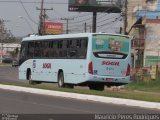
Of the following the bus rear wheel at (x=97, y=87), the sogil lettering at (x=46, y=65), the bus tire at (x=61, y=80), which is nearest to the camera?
the bus rear wheel at (x=97, y=87)

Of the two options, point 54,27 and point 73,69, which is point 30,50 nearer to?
point 73,69

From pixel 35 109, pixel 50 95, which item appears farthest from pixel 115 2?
pixel 35 109

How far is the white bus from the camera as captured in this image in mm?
31281

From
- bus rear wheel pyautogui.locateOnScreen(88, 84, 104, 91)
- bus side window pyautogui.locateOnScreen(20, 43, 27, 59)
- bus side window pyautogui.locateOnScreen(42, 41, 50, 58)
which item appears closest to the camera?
bus rear wheel pyautogui.locateOnScreen(88, 84, 104, 91)

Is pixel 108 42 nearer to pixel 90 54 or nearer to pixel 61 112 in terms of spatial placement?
pixel 90 54

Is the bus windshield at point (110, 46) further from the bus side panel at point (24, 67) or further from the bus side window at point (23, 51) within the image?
the bus side window at point (23, 51)

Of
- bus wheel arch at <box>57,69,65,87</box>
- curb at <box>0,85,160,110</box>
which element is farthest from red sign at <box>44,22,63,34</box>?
curb at <box>0,85,160,110</box>

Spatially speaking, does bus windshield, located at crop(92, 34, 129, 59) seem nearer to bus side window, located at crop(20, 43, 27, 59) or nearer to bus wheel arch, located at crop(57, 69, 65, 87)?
bus wheel arch, located at crop(57, 69, 65, 87)

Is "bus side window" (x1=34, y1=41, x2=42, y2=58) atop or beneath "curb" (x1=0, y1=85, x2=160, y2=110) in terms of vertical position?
atop

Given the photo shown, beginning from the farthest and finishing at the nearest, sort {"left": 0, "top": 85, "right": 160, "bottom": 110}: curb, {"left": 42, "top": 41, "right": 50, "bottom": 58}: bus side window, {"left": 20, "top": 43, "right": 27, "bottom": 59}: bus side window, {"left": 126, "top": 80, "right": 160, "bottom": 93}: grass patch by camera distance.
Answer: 1. {"left": 126, "top": 80, "right": 160, "bottom": 93}: grass patch
2. {"left": 20, "top": 43, "right": 27, "bottom": 59}: bus side window
3. {"left": 42, "top": 41, "right": 50, "bottom": 58}: bus side window
4. {"left": 0, "top": 85, "right": 160, "bottom": 110}: curb

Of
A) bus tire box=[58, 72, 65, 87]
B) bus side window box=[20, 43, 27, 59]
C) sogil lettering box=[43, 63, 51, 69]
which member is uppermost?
bus side window box=[20, 43, 27, 59]

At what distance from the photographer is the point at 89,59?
3123 centimetres

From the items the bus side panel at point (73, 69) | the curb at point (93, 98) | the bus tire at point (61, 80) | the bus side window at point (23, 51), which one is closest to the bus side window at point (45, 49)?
the bus side panel at point (73, 69)

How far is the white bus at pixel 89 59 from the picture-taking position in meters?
31.3
